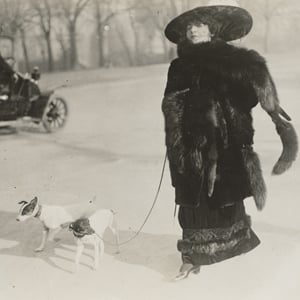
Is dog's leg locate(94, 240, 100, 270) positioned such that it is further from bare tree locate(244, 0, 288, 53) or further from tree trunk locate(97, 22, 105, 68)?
bare tree locate(244, 0, 288, 53)

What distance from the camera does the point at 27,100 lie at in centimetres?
319

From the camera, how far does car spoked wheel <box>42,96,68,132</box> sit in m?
2.48

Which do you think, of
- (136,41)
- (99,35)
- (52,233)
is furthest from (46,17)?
(52,233)

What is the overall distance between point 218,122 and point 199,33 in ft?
0.98

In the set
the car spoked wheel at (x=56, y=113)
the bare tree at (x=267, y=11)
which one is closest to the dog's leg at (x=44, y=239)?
the car spoked wheel at (x=56, y=113)

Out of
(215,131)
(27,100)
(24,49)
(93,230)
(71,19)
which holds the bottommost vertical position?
(93,230)

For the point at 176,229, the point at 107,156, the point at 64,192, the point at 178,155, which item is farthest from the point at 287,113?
the point at 64,192

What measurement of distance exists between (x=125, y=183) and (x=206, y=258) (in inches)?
16.4

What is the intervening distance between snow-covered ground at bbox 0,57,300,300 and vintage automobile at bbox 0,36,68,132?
0.14 m

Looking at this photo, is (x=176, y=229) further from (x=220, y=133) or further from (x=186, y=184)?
(x=220, y=133)

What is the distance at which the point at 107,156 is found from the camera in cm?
222

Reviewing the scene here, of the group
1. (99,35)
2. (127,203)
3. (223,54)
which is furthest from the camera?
(99,35)

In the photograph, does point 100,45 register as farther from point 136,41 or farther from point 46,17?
point 46,17

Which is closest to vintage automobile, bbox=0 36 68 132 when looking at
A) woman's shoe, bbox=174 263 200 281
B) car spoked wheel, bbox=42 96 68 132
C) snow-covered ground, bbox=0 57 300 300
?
car spoked wheel, bbox=42 96 68 132
